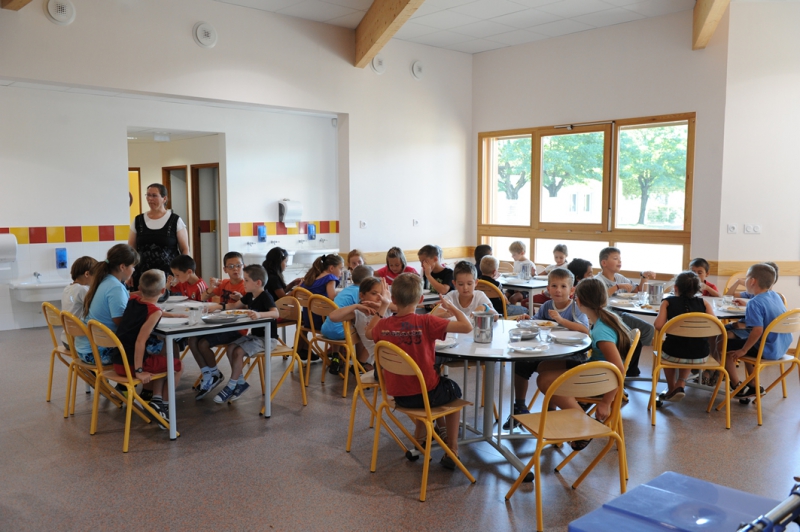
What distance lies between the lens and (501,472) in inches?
139

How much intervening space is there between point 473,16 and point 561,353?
17.0 feet

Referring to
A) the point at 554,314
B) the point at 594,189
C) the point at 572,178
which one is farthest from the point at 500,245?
the point at 554,314

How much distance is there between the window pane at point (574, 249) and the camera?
8.17 metres

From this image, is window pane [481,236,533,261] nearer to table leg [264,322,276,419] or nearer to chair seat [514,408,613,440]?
table leg [264,322,276,419]

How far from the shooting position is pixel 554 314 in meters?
4.01

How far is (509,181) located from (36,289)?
6146mm

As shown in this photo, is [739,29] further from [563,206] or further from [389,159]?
[389,159]

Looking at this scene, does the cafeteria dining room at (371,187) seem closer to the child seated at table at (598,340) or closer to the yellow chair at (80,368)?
the yellow chair at (80,368)

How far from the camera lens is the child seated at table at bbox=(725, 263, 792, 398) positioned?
4.50 metres

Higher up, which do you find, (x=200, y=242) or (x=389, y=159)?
(x=389, y=159)

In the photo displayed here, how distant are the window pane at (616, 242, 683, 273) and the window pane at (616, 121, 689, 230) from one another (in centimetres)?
24

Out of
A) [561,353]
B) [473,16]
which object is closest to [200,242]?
[473,16]

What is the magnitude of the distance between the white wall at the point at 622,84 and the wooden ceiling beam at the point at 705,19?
11 centimetres

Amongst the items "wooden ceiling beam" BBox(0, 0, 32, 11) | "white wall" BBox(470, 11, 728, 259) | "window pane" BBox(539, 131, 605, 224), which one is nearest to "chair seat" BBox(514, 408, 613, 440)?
"white wall" BBox(470, 11, 728, 259)
